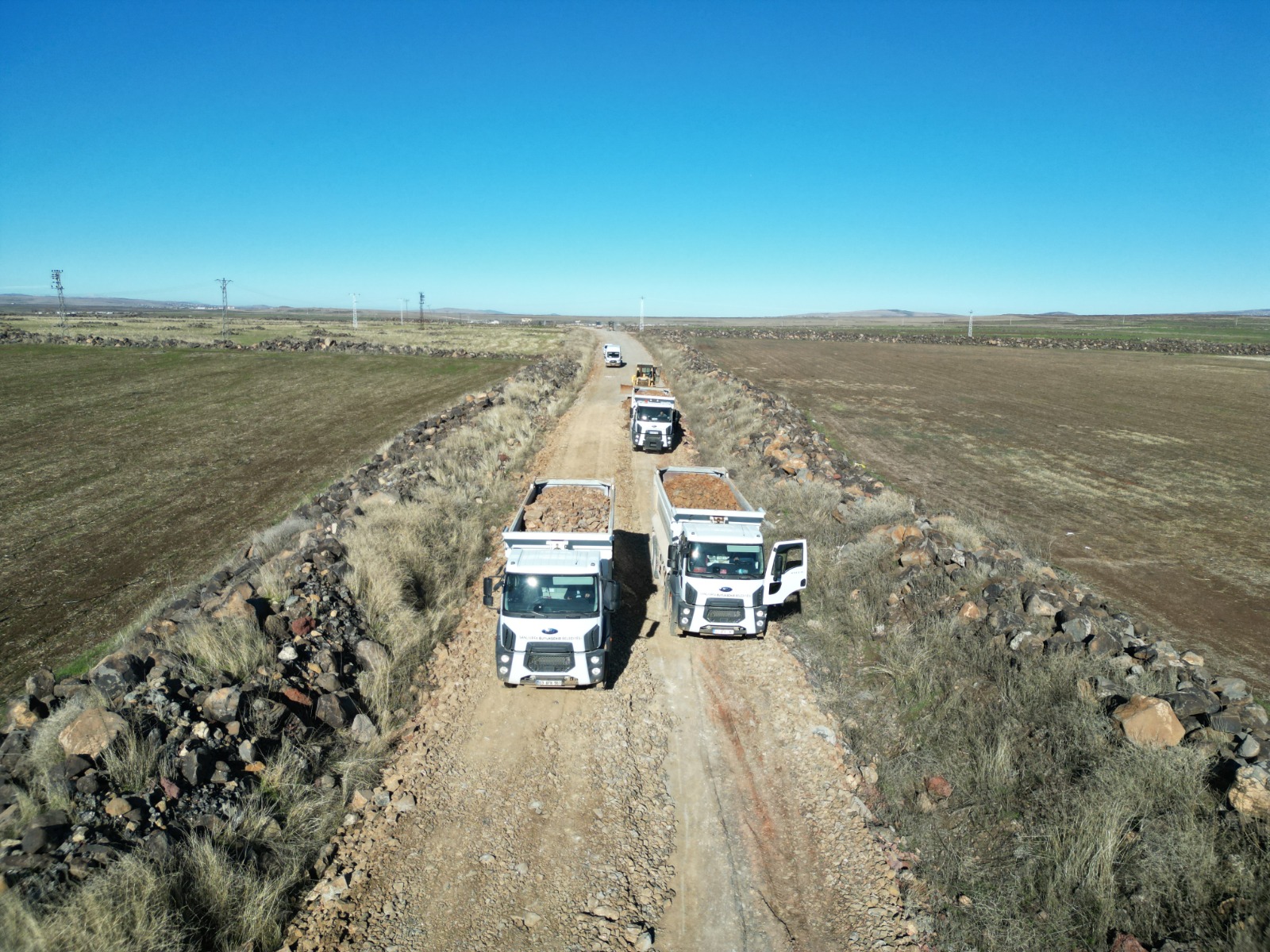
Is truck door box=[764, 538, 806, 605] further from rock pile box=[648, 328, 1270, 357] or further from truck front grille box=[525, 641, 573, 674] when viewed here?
rock pile box=[648, 328, 1270, 357]

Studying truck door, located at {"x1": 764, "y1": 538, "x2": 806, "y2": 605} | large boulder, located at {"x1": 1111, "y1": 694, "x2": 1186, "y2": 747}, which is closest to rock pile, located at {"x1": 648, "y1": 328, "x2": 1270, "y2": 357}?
truck door, located at {"x1": 764, "y1": 538, "x2": 806, "y2": 605}

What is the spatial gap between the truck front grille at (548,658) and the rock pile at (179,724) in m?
2.43

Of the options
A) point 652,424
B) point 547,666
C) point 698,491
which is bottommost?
point 547,666

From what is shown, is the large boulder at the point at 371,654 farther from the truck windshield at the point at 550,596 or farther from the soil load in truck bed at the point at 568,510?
the soil load in truck bed at the point at 568,510

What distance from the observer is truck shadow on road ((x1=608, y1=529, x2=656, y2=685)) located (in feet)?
39.1

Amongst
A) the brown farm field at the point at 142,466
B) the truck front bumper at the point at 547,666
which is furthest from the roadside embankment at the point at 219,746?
the brown farm field at the point at 142,466

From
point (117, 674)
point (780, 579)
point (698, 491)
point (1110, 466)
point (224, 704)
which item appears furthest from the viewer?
point (1110, 466)

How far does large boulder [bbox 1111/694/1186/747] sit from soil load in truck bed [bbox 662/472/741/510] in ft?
27.7

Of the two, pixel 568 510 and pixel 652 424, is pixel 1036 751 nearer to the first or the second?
pixel 568 510

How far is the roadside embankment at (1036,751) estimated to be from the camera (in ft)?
21.4

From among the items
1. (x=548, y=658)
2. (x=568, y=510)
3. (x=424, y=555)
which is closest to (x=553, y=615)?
(x=548, y=658)

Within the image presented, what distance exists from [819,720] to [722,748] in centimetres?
174

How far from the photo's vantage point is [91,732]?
7605 mm

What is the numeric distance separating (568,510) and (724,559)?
4.53 m
